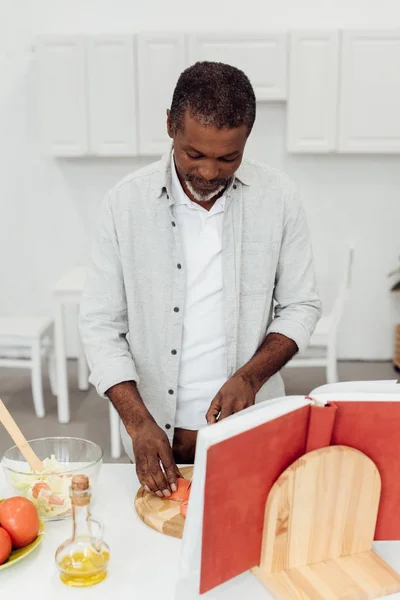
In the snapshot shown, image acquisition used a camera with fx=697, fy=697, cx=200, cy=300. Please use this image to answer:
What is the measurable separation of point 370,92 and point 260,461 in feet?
11.2

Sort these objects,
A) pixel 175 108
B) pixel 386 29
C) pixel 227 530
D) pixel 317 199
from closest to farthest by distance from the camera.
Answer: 1. pixel 227 530
2. pixel 175 108
3. pixel 386 29
4. pixel 317 199

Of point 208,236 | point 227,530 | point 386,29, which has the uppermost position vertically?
point 386,29

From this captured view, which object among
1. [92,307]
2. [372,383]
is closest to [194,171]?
[92,307]

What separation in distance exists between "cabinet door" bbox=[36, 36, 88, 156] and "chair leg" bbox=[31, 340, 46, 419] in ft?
3.95

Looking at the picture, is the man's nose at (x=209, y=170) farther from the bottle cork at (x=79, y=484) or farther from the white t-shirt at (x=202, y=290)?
the bottle cork at (x=79, y=484)

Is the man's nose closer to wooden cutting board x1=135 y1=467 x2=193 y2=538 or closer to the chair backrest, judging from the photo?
wooden cutting board x1=135 y1=467 x2=193 y2=538

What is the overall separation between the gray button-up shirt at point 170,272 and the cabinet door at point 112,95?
2516mm

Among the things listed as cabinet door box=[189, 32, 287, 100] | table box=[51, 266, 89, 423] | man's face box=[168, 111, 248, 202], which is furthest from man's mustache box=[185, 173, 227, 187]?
cabinet door box=[189, 32, 287, 100]

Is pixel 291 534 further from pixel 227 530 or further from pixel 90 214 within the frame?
pixel 90 214

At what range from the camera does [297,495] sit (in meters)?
1.08

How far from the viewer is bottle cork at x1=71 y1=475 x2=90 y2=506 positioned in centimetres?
104

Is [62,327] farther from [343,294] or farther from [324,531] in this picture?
[324,531]

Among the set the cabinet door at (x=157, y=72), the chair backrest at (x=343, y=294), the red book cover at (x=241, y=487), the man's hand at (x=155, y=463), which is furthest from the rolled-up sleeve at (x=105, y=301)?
the cabinet door at (x=157, y=72)

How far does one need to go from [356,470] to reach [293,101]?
325cm
